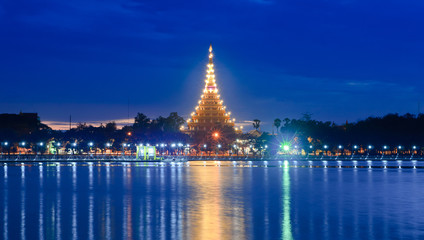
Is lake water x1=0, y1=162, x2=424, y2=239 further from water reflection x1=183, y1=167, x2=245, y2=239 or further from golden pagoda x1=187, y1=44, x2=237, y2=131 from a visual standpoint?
golden pagoda x1=187, y1=44, x2=237, y2=131

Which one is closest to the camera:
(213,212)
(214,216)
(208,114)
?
(214,216)

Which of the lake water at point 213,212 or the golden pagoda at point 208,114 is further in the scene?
the golden pagoda at point 208,114

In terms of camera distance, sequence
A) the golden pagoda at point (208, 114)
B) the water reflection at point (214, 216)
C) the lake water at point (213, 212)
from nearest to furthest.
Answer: the water reflection at point (214, 216) → the lake water at point (213, 212) → the golden pagoda at point (208, 114)

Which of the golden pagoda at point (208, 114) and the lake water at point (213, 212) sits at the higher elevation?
the golden pagoda at point (208, 114)

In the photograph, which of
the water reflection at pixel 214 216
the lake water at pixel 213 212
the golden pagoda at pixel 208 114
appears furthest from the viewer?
the golden pagoda at pixel 208 114

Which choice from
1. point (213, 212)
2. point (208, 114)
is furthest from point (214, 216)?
point (208, 114)

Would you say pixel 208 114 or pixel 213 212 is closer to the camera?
pixel 213 212

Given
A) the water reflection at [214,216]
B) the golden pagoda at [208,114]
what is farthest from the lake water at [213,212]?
the golden pagoda at [208,114]

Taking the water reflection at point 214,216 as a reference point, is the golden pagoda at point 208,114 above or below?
above

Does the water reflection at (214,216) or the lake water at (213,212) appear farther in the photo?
the lake water at (213,212)

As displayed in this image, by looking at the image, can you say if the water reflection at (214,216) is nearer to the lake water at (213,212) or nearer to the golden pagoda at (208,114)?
the lake water at (213,212)

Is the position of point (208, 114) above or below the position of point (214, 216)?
above

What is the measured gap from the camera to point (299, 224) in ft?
75.8

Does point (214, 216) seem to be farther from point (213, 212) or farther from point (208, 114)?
point (208, 114)
